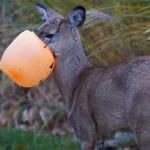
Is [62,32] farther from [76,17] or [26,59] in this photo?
[26,59]

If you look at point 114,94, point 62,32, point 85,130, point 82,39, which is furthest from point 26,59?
point 82,39

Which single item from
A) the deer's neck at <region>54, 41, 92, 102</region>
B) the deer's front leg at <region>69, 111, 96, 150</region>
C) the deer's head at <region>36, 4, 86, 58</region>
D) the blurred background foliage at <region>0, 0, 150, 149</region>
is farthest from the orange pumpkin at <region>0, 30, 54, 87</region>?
the blurred background foliage at <region>0, 0, 150, 149</region>

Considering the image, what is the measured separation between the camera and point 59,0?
8.88 meters

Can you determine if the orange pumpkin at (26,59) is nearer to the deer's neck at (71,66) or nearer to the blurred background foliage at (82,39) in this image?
the deer's neck at (71,66)

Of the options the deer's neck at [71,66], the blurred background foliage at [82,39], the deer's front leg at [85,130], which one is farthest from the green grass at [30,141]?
the deer's front leg at [85,130]

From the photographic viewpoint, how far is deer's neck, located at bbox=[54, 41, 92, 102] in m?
7.01

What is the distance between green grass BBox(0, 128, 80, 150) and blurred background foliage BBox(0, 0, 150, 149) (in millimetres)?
374

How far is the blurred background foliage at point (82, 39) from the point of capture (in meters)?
8.16

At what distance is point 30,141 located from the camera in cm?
891

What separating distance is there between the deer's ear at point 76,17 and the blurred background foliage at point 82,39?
812mm

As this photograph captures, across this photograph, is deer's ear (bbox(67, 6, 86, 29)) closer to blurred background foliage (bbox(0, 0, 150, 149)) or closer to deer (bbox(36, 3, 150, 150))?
deer (bbox(36, 3, 150, 150))

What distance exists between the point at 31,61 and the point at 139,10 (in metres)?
1.54

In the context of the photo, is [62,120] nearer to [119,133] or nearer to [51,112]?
[51,112]

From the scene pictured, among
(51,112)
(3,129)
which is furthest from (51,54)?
(51,112)
